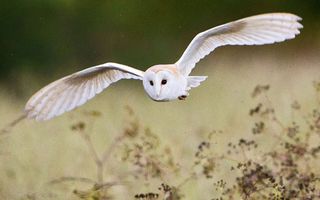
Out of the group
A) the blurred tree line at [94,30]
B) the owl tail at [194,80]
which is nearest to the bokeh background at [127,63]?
the blurred tree line at [94,30]

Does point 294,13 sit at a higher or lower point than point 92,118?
higher

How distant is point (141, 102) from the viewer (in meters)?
2.52

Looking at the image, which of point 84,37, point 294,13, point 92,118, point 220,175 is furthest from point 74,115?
point 294,13

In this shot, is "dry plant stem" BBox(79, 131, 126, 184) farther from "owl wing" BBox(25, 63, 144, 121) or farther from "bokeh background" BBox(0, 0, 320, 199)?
"owl wing" BBox(25, 63, 144, 121)

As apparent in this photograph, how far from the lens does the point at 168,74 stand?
229 cm

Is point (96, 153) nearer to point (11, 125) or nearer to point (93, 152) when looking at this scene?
point (93, 152)

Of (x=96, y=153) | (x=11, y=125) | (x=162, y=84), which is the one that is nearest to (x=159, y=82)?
(x=162, y=84)

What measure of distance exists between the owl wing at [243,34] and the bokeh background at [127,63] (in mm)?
125

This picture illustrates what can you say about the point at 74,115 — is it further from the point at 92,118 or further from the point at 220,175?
the point at 220,175

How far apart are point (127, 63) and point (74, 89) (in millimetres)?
182

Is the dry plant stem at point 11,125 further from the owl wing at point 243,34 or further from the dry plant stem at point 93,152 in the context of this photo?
the owl wing at point 243,34

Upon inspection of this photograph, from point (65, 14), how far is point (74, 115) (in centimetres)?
26

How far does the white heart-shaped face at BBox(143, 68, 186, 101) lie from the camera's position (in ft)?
7.48

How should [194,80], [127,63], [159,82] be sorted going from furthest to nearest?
1. [127,63]
2. [194,80]
3. [159,82]
